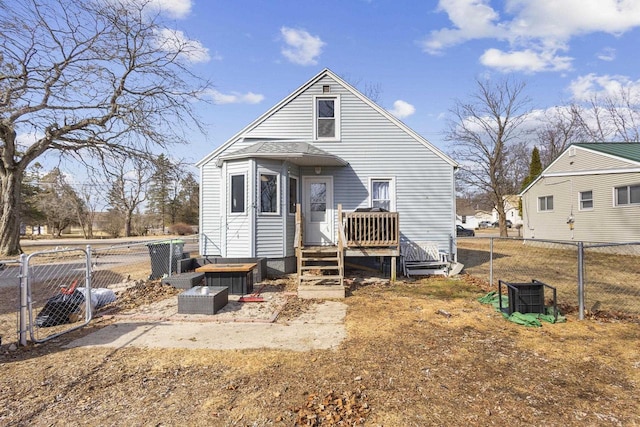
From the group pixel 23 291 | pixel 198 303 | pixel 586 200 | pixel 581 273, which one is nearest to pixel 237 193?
pixel 198 303

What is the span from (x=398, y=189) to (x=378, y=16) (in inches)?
278

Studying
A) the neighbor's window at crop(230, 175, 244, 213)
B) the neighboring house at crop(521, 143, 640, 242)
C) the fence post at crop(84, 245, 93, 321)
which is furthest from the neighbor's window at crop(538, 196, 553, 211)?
the fence post at crop(84, 245, 93, 321)

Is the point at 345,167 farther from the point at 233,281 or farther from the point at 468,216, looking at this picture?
the point at 468,216

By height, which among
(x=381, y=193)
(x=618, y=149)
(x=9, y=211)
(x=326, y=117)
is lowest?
(x=9, y=211)

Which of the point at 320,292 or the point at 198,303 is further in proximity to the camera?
the point at 320,292

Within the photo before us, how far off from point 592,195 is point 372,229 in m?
12.4

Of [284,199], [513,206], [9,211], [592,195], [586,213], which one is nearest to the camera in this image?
[284,199]

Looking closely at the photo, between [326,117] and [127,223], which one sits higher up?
[326,117]

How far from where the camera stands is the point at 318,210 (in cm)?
1091

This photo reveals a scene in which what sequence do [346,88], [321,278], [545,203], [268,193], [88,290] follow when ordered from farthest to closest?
1. [545,203]
2. [346,88]
3. [268,193]
4. [321,278]
5. [88,290]

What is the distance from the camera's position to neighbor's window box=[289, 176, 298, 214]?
33.2 ft

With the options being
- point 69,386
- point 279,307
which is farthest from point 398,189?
point 69,386

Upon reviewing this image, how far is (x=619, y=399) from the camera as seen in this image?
306 centimetres

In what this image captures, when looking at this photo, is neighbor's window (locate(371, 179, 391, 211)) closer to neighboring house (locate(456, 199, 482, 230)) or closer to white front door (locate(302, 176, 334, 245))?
white front door (locate(302, 176, 334, 245))
